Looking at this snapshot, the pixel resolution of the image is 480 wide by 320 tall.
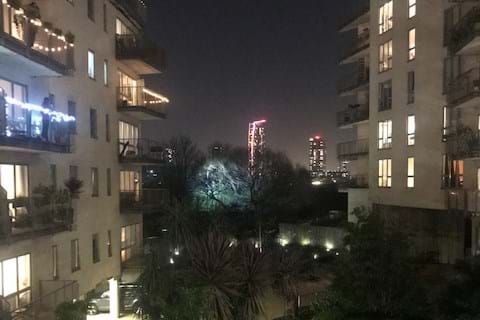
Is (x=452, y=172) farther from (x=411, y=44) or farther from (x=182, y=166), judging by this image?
(x=182, y=166)

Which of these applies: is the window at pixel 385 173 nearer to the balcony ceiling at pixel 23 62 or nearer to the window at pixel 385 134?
the window at pixel 385 134

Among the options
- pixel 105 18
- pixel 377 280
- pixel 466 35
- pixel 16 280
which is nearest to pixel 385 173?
pixel 466 35

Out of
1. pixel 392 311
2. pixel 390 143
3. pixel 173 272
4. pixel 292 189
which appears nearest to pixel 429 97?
pixel 390 143

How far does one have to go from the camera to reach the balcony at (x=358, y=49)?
35.8 m

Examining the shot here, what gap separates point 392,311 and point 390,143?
14471mm

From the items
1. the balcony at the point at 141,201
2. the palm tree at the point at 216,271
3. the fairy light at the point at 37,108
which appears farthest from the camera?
the balcony at the point at 141,201

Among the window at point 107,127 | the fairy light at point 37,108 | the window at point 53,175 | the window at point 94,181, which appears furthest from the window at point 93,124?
the window at point 53,175

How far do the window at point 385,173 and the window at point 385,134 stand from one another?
1.03 m

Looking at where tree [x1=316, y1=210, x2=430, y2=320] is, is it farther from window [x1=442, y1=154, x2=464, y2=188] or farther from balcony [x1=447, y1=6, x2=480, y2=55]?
balcony [x1=447, y1=6, x2=480, y2=55]

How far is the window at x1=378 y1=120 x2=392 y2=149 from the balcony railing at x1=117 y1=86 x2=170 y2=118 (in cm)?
1409

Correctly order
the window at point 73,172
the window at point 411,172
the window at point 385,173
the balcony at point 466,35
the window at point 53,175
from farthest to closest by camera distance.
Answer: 1. the window at point 385,173
2. the window at point 411,172
3. the balcony at point 466,35
4. the window at point 73,172
5. the window at point 53,175

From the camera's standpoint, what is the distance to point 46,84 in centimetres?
1672

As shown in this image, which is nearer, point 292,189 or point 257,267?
point 257,267

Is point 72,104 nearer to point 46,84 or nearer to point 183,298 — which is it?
point 46,84
